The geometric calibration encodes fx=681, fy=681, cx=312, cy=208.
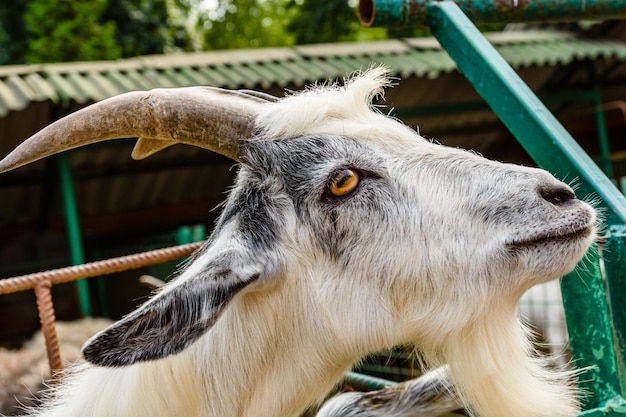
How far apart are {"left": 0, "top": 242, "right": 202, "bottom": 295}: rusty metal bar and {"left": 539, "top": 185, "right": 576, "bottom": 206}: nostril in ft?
5.51

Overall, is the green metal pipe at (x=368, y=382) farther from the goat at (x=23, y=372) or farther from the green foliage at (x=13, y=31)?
the green foliage at (x=13, y=31)

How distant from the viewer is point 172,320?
1662 mm

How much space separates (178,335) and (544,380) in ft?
3.53

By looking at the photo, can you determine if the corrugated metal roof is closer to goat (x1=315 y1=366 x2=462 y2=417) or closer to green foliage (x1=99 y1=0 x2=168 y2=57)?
goat (x1=315 y1=366 x2=462 y2=417)

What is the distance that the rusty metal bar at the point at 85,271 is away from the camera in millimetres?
2512

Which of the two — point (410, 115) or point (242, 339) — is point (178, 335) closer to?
point (242, 339)

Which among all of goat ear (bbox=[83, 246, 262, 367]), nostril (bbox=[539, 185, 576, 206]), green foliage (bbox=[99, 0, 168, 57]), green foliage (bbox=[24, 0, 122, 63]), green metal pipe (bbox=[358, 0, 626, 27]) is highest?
green foliage (bbox=[99, 0, 168, 57])

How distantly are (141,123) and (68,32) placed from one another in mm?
13040

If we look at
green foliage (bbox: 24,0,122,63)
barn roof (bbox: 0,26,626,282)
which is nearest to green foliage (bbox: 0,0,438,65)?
green foliage (bbox: 24,0,122,63)

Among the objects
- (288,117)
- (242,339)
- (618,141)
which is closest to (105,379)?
(242,339)

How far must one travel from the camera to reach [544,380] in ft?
6.53

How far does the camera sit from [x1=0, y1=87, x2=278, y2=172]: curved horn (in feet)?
6.10

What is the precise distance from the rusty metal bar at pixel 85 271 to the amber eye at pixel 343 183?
3.96 feet

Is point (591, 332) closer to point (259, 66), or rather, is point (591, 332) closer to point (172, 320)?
point (172, 320)
